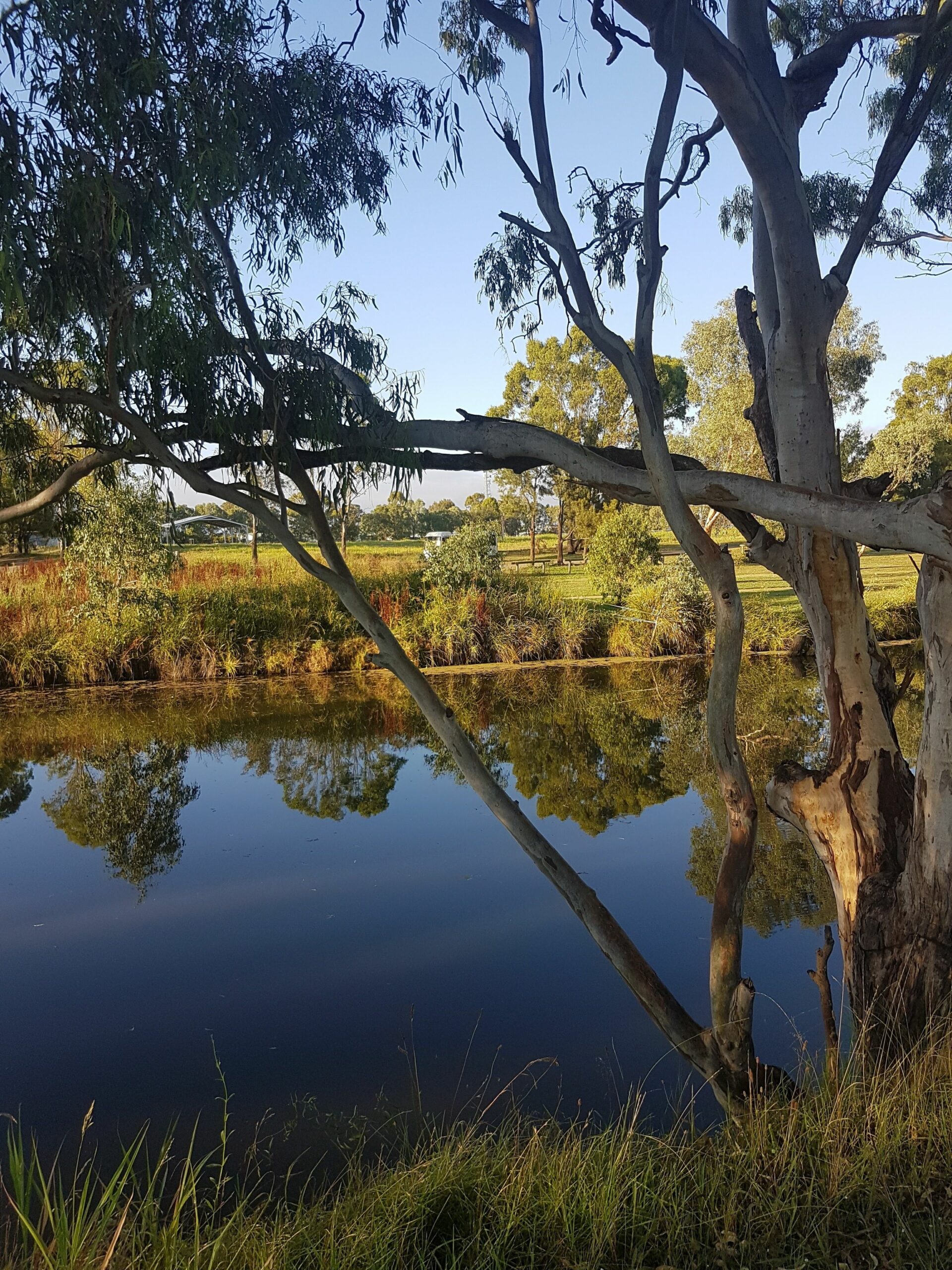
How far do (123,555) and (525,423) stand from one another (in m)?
9.09

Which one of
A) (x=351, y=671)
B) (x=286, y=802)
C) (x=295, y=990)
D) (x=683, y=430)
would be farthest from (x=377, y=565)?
(x=683, y=430)

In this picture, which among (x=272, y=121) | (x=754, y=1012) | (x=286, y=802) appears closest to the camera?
(x=272, y=121)

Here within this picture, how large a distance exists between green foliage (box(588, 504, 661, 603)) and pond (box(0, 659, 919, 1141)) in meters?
6.20

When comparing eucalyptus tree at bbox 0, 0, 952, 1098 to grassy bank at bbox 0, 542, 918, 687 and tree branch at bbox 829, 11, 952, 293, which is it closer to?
tree branch at bbox 829, 11, 952, 293

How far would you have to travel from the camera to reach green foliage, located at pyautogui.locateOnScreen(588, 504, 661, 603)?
15.9m

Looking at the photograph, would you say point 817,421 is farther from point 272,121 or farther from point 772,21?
point 772,21

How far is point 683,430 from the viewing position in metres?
26.9

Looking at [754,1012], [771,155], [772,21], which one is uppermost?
[772,21]

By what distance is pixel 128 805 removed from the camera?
7387 mm

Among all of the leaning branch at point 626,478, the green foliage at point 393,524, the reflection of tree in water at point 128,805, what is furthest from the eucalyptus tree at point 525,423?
the green foliage at point 393,524

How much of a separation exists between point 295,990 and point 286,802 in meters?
3.23

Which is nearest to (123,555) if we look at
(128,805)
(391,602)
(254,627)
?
(254,627)

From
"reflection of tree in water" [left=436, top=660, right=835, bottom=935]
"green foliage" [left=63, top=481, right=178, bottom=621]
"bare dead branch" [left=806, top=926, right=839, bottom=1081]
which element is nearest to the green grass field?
"reflection of tree in water" [left=436, top=660, right=835, bottom=935]

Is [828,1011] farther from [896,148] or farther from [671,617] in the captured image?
[671,617]
